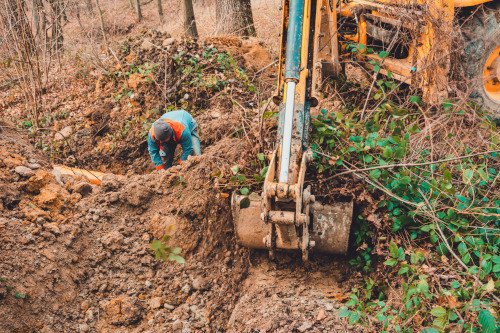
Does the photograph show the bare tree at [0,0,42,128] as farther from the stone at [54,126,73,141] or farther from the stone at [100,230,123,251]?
the stone at [100,230,123,251]

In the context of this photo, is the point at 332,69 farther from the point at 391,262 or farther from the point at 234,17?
the point at 234,17

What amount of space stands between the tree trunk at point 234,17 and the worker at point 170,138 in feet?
10.2

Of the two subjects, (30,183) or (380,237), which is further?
(30,183)

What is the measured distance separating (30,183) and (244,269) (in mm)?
1987

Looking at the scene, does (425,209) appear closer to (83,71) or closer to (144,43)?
(144,43)

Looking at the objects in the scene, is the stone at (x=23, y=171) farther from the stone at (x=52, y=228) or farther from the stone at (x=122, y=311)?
the stone at (x=122, y=311)

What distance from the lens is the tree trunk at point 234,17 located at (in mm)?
8086

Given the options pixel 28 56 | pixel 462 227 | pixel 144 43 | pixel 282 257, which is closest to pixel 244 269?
pixel 282 257

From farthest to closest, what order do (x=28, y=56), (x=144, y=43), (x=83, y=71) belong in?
(x=83, y=71)
(x=144, y=43)
(x=28, y=56)

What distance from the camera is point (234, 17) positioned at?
8.12 metres

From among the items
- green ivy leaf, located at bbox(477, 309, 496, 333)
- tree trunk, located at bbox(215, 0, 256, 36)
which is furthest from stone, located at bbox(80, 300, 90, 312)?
tree trunk, located at bbox(215, 0, 256, 36)

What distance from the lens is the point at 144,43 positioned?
7078 mm

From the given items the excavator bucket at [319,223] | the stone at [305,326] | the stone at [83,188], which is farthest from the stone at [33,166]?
the stone at [305,326]

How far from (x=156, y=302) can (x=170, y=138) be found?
7.33ft
